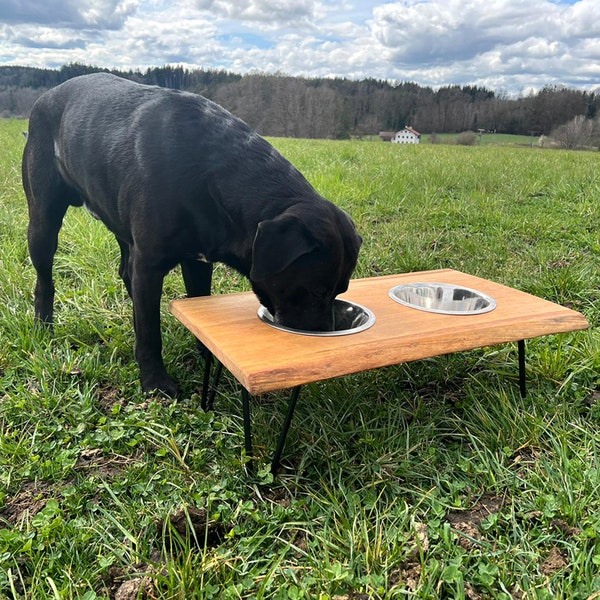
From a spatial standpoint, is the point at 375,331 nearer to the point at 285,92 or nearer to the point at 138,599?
the point at 138,599

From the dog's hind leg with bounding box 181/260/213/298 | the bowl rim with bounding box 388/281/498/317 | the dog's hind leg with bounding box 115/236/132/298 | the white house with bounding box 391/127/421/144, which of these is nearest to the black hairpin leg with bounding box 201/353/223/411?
the dog's hind leg with bounding box 181/260/213/298

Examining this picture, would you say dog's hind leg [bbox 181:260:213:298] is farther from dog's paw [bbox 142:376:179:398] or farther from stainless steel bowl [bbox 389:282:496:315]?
stainless steel bowl [bbox 389:282:496:315]

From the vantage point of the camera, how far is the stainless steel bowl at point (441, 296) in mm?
2906

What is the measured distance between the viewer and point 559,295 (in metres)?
3.78

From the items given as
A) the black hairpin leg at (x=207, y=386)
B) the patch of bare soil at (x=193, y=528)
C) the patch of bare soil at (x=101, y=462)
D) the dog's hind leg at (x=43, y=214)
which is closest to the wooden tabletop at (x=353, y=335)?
the black hairpin leg at (x=207, y=386)

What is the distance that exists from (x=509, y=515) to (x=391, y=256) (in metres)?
3.02

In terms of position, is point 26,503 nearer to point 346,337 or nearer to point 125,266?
point 346,337

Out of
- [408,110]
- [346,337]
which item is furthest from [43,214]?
[408,110]

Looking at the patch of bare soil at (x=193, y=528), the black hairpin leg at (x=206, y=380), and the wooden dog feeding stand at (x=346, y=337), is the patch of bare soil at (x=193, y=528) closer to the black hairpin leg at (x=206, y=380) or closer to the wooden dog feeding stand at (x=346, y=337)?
the wooden dog feeding stand at (x=346, y=337)

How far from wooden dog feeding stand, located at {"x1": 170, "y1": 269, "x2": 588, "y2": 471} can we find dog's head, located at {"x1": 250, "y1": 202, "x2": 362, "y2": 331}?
144 millimetres

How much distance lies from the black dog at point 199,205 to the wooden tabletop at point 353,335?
22cm

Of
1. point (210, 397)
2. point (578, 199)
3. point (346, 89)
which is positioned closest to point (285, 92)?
point (346, 89)

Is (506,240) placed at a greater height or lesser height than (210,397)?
greater

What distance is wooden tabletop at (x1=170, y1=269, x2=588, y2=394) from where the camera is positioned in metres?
1.89
